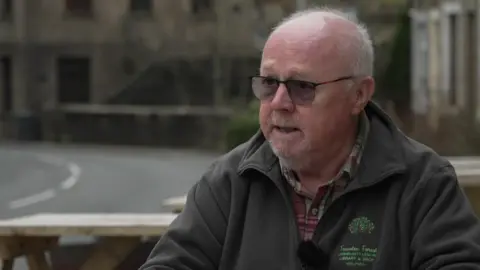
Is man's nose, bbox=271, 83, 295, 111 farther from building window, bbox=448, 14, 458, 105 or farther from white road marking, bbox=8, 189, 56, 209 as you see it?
building window, bbox=448, 14, 458, 105

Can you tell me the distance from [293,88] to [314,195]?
30cm

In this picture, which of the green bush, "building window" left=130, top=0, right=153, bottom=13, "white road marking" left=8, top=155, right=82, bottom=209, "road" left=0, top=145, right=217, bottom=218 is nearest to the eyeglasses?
Answer: "road" left=0, top=145, right=217, bottom=218

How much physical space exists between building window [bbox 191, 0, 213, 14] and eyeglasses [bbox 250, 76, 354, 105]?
1654 inches

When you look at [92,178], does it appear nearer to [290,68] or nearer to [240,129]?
[240,129]

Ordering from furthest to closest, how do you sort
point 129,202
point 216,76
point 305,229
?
1. point 216,76
2. point 129,202
3. point 305,229

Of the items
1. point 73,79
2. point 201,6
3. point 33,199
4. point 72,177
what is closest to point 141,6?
point 201,6

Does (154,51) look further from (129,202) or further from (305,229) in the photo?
(305,229)

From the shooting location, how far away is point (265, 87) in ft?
10.4

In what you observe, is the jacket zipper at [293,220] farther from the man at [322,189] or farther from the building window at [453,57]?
the building window at [453,57]

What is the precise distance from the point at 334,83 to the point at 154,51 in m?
41.5

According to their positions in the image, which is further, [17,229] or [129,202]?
[129,202]

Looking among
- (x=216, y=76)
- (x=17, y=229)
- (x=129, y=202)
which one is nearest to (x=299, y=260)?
(x=17, y=229)

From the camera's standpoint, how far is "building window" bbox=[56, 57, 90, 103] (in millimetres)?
45531

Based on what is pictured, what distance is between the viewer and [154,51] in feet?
146
